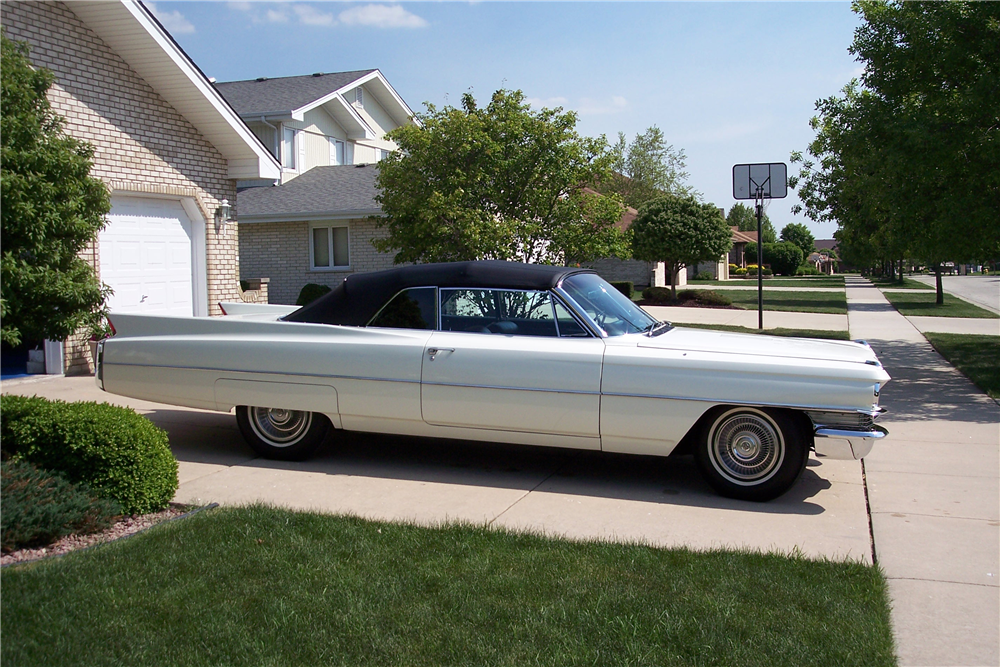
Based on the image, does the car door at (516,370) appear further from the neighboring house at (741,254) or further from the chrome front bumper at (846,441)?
the neighboring house at (741,254)

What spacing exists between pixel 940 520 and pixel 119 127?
35.8 ft

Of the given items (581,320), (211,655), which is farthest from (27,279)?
(581,320)

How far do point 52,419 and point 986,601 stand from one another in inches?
213

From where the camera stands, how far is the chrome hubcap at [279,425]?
6.74 metres

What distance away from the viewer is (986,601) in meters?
4.18

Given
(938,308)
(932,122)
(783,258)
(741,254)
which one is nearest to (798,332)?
(932,122)

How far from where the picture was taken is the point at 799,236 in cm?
11075

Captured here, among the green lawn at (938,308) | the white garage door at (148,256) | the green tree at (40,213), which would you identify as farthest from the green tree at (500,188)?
the green lawn at (938,308)

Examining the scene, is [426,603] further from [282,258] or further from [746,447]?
[282,258]

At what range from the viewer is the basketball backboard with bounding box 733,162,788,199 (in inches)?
677

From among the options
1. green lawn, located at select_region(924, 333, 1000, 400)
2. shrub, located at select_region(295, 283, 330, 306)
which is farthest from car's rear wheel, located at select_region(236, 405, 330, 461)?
shrub, located at select_region(295, 283, 330, 306)

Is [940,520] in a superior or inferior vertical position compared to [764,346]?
inferior

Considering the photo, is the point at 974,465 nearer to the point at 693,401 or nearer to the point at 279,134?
the point at 693,401

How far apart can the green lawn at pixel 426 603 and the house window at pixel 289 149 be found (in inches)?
789
